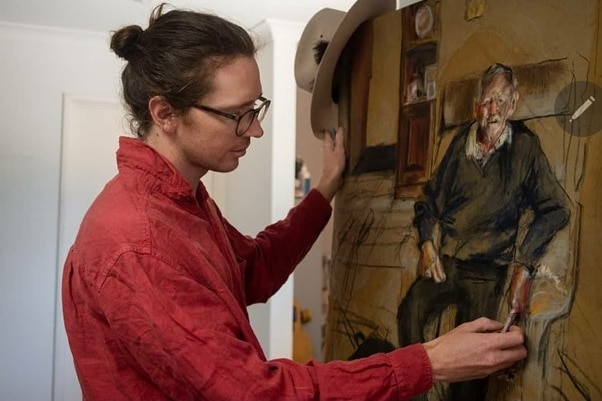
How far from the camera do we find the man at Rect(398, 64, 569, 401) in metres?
0.92

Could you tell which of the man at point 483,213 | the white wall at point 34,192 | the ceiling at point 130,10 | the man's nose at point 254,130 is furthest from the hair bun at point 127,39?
the white wall at point 34,192

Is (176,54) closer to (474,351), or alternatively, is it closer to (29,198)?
(474,351)

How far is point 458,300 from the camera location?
105cm

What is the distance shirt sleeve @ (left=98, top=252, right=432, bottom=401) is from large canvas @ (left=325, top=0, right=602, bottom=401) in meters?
0.17

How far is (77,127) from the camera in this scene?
3148 mm

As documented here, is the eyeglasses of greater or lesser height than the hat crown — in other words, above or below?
below

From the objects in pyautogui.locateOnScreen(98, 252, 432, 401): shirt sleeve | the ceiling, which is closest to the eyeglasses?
pyautogui.locateOnScreen(98, 252, 432, 401): shirt sleeve

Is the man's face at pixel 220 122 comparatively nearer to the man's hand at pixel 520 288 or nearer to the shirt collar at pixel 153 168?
the shirt collar at pixel 153 168

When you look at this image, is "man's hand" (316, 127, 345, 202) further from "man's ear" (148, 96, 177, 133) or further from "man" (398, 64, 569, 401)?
"man's ear" (148, 96, 177, 133)

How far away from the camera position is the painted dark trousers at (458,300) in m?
0.99

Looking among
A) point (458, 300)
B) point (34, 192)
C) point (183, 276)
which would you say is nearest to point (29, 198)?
point (34, 192)

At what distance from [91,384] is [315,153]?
324 cm

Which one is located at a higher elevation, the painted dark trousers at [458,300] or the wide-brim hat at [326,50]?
the wide-brim hat at [326,50]

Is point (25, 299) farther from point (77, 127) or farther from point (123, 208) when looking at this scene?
point (123, 208)
